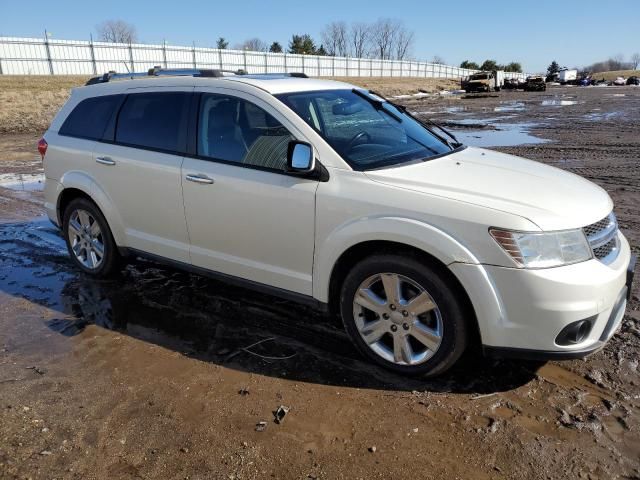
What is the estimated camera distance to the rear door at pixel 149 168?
433cm

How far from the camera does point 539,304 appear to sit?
2881mm

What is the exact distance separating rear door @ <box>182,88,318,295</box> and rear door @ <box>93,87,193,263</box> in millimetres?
170

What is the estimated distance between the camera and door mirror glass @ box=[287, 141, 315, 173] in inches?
137

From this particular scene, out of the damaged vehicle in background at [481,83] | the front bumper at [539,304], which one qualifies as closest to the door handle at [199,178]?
the front bumper at [539,304]

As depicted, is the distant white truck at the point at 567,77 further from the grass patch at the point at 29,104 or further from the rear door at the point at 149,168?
the rear door at the point at 149,168

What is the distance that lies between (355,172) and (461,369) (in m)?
1.47

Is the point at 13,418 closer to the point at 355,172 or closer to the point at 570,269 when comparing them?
the point at 355,172

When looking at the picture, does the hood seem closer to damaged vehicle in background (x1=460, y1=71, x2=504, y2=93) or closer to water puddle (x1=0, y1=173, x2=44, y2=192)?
water puddle (x1=0, y1=173, x2=44, y2=192)

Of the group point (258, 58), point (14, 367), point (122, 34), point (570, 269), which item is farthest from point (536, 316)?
point (122, 34)

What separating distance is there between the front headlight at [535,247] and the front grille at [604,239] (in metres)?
0.23

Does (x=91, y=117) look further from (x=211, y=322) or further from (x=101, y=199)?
(x=211, y=322)

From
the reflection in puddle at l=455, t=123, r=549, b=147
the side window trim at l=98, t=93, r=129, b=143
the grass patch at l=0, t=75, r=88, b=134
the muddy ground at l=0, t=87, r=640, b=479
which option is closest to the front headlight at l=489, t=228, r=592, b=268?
the muddy ground at l=0, t=87, r=640, b=479

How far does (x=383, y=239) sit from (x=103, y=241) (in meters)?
3.09

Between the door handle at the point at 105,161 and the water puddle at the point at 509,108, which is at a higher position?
the door handle at the point at 105,161
